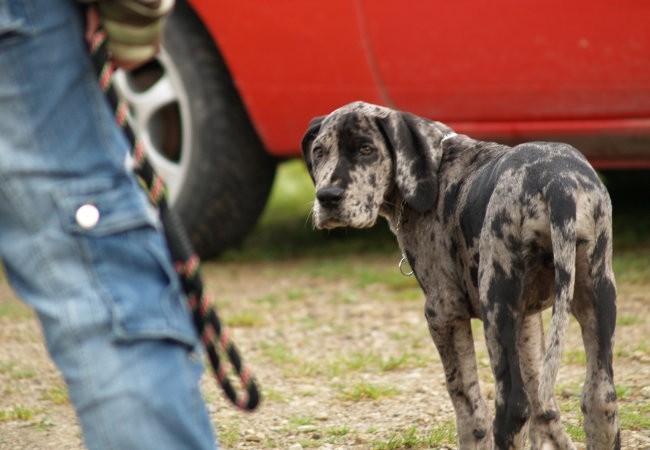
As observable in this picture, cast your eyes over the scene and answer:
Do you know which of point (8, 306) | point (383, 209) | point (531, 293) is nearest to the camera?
point (531, 293)

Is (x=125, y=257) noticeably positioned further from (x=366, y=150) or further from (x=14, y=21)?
(x=366, y=150)

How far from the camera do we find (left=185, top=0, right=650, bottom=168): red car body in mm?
5082

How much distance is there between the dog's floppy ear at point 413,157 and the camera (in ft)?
11.5

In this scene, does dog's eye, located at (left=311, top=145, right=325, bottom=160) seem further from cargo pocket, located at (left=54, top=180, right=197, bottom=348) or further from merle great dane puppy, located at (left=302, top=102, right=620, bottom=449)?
cargo pocket, located at (left=54, top=180, right=197, bottom=348)

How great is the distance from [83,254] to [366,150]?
155 cm

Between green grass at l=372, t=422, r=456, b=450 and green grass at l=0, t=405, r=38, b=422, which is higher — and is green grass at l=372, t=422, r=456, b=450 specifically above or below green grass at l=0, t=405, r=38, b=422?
above

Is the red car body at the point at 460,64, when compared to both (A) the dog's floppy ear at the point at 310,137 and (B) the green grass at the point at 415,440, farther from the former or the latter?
(B) the green grass at the point at 415,440

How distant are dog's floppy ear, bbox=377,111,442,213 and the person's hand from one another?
4.42 feet

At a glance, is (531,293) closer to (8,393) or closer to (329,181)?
(329,181)

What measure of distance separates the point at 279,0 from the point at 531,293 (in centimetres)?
284

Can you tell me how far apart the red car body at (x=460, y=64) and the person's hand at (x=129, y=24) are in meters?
3.08

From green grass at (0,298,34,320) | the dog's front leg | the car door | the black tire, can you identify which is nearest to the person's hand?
the dog's front leg

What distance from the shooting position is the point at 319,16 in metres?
5.55

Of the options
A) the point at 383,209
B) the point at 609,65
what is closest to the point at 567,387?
the point at 383,209
